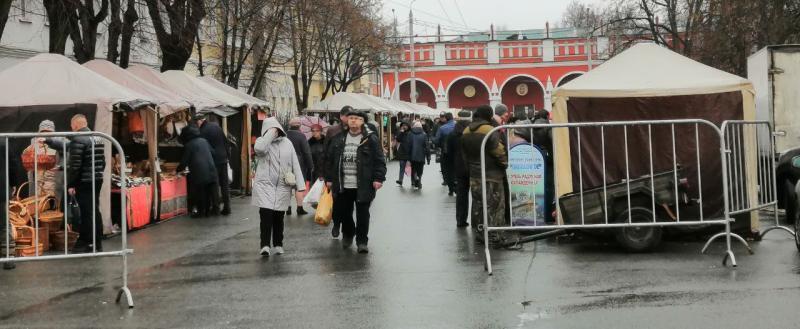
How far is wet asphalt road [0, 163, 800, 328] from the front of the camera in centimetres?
825

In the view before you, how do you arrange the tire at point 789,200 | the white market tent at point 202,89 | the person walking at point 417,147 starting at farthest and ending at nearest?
the person walking at point 417,147, the white market tent at point 202,89, the tire at point 789,200

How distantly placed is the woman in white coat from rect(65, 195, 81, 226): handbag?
2.23m

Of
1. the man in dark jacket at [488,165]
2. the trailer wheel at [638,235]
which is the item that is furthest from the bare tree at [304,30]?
the trailer wheel at [638,235]

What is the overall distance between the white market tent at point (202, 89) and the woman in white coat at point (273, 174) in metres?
9.39

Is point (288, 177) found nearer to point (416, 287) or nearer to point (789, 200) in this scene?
point (416, 287)

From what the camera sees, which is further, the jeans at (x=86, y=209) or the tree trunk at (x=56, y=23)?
the tree trunk at (x=56, y=23)

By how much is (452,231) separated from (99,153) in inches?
187

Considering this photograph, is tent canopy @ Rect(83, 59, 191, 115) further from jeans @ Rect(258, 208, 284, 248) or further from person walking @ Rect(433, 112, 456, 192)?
jeans @ Rect(258, 208, 284, 248)

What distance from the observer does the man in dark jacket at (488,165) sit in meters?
12.4

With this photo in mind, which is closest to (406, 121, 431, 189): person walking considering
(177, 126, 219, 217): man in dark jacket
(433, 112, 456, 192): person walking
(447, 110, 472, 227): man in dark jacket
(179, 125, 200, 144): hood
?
(433, 112, 456, 192): person walking

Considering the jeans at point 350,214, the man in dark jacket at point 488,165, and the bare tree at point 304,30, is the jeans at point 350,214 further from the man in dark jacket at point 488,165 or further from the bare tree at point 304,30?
the bare tree at point 304,30

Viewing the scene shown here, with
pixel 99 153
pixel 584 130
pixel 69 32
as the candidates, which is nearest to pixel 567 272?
pixel 584 130

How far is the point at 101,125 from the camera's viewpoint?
1552 centimetres

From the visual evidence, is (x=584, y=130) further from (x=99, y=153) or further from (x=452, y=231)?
(x=99, y=153)
